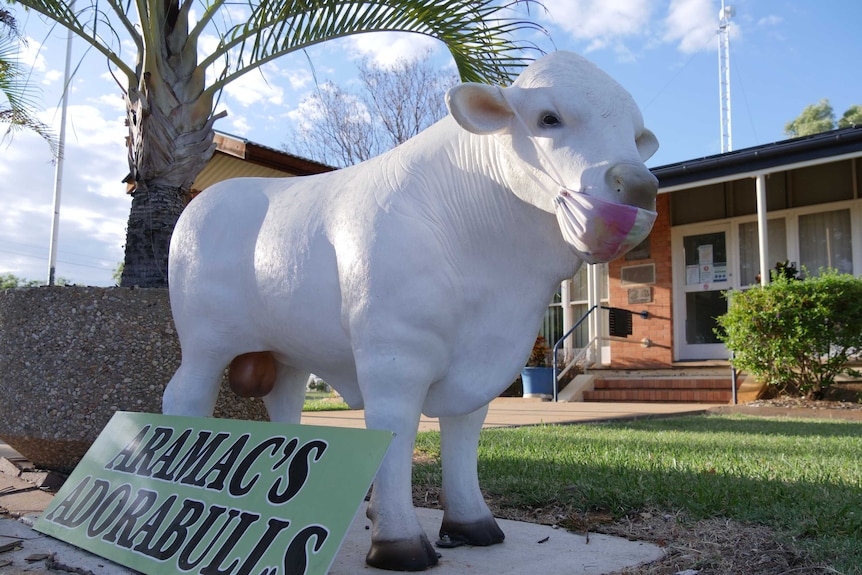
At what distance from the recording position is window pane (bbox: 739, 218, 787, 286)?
12758 mm

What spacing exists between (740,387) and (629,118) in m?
9.61

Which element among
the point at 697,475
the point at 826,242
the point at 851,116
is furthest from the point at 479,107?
the point at 851,116

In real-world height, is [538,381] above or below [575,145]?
below

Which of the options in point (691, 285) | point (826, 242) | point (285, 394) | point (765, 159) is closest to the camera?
point (285, 394)

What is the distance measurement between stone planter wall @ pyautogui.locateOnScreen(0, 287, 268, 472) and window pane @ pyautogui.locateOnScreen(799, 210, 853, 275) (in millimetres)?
11135

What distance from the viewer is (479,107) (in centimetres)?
200

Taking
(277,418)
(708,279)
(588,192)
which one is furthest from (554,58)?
(708,279)

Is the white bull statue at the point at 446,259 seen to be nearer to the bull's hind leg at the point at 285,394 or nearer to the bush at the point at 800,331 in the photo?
the bull's hind leg at the point at 285,394

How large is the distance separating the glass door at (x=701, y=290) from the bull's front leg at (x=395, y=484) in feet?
40.0

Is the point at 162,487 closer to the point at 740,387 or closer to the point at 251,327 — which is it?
the point at 251,327

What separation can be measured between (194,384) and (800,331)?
8519 mm

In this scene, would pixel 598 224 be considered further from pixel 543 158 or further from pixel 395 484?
pixel 395 484

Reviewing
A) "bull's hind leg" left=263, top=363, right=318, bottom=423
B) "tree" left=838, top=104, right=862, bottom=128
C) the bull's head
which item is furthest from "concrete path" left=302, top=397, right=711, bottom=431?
"tree" left=838, top=104, right=862, bottom=128

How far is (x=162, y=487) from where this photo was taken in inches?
82.9
